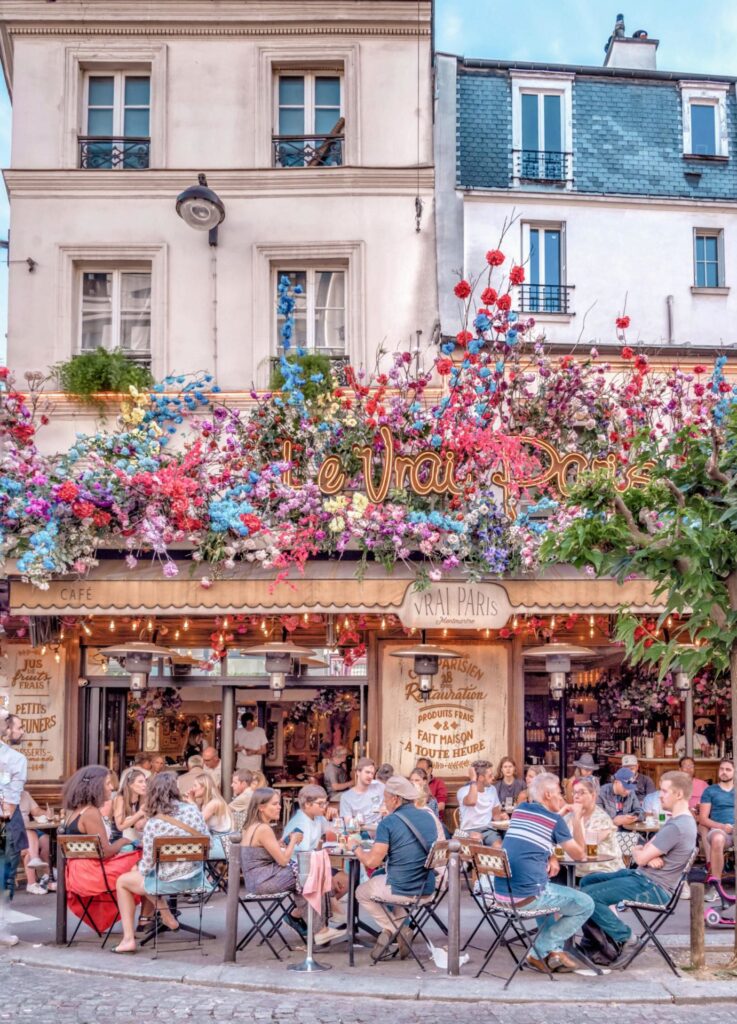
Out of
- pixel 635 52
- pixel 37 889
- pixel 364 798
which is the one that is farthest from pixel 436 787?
pixel 635 52

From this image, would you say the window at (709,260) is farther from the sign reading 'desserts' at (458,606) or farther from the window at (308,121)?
the sign reading 'desserts' at (458,606)

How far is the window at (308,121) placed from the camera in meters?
14.9

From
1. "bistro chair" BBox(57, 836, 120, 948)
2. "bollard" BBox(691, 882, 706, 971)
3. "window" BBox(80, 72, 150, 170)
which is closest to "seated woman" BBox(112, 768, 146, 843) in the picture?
"bistro chair" BBox(57, 836, 120, 948)

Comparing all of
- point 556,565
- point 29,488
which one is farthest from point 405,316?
point 29,488

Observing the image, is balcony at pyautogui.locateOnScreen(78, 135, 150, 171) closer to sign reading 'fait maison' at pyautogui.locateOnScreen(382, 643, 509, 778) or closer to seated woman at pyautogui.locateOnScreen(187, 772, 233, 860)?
sign reading 'fait maison' at pyautogui.locateOnScreen(382, 643, 509, 778)

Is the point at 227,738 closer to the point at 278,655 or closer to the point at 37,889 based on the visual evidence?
the point at 278,655

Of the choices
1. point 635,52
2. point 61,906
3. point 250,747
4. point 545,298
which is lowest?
point 61,906

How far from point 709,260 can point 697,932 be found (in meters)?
10.6

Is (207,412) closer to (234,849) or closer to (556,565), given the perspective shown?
(556,565)

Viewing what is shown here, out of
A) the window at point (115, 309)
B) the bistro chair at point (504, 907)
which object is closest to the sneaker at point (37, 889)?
the bistro chair at point (504, 907)

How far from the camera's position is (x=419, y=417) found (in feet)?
41.5

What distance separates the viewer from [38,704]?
14.4 meters

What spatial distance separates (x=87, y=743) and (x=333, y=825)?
5.29 m

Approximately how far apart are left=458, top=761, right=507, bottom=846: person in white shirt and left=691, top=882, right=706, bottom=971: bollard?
3.72 metres
